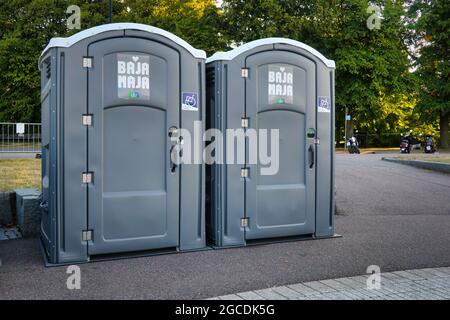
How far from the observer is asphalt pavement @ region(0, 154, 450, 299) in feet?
13.8

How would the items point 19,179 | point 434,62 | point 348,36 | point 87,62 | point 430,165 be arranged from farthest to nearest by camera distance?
point 348,36 → point 434,62 → point 430,165 → point 19,179 → point 87,62

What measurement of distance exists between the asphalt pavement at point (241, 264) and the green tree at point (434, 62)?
85.5 ft

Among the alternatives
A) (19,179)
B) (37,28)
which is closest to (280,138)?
(19,179)

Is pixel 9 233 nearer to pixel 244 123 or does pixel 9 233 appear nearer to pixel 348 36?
pixel 244 123

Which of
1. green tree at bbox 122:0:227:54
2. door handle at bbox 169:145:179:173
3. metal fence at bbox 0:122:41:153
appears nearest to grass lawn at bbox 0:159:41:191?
door handle at bbox 169:145:179:173

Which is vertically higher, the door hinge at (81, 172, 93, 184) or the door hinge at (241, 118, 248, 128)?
the door hinge at (241, 118, 248, 128)

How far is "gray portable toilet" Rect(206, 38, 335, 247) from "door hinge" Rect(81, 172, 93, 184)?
135cm

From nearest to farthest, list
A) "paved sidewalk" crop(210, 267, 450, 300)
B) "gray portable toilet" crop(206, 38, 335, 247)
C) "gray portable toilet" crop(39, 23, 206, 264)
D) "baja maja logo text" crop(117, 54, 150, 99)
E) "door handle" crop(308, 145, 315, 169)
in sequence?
"paved sidewalk" crop(210, 267, 450, 300) < "gray portable toilet" crop(39, 23, 206, 264) < "baja maja logo text" crop(117, 54, 150, 99) < "gray portable toilet" crop(206, 38, 335, 247) < "door handle" crop(308, 145, 315, 169)

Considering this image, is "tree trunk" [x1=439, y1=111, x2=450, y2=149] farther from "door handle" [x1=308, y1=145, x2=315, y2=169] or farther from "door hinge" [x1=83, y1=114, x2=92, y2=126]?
"door hinge" [x1=83, y1=114, x2=92, y2=126]

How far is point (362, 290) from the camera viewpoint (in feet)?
13.6

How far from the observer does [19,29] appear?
36.2 meters

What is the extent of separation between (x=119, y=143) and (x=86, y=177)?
0.45 m

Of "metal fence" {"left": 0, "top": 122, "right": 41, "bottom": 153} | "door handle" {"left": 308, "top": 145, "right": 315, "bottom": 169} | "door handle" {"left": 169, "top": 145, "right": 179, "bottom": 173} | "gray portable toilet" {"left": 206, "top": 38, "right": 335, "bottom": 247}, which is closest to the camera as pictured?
"door handle" {"left": 169, "top": 145, "right": 179, "bottom": 173}

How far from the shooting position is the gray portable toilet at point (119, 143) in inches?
195
